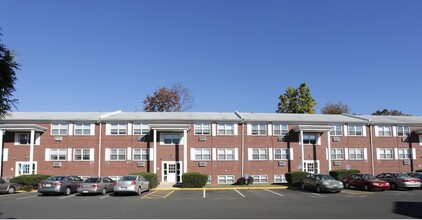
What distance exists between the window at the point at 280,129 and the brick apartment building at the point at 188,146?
0.06 m

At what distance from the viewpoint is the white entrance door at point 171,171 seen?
3584 centimetres

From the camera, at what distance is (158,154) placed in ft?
119

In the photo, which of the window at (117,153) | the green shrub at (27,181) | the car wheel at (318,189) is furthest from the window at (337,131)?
the green shrub at (27,181)

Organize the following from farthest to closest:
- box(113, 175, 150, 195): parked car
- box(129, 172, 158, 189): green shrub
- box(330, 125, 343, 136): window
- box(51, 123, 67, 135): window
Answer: box(330, 125, 343, 136): window, box(51, 123, 67, 135): window, box(129, 172, 158, 189): green shrub, box(113, 175, 150, 195): parked car

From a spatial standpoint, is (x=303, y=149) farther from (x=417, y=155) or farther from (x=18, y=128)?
(x=18, y=128)

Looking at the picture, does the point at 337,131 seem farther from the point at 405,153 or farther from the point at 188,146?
the point at 188,146

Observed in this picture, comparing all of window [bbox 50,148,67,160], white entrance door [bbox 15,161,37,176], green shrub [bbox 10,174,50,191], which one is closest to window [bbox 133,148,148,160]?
window [bbox 50,148,67,160]

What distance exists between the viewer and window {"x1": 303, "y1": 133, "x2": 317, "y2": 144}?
38406mm

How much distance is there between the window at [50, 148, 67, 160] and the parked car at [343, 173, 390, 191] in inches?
1029

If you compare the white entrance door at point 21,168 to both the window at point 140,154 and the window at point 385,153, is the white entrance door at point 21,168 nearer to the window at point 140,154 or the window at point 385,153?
the window at point 140,154

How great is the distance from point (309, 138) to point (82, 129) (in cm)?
2287

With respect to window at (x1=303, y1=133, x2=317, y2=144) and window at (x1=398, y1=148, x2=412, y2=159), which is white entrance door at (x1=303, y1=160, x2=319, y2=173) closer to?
window at (x1=303, y1=133, x2=317, y2=144)

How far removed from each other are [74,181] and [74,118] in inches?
446

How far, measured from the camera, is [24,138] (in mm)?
36062
